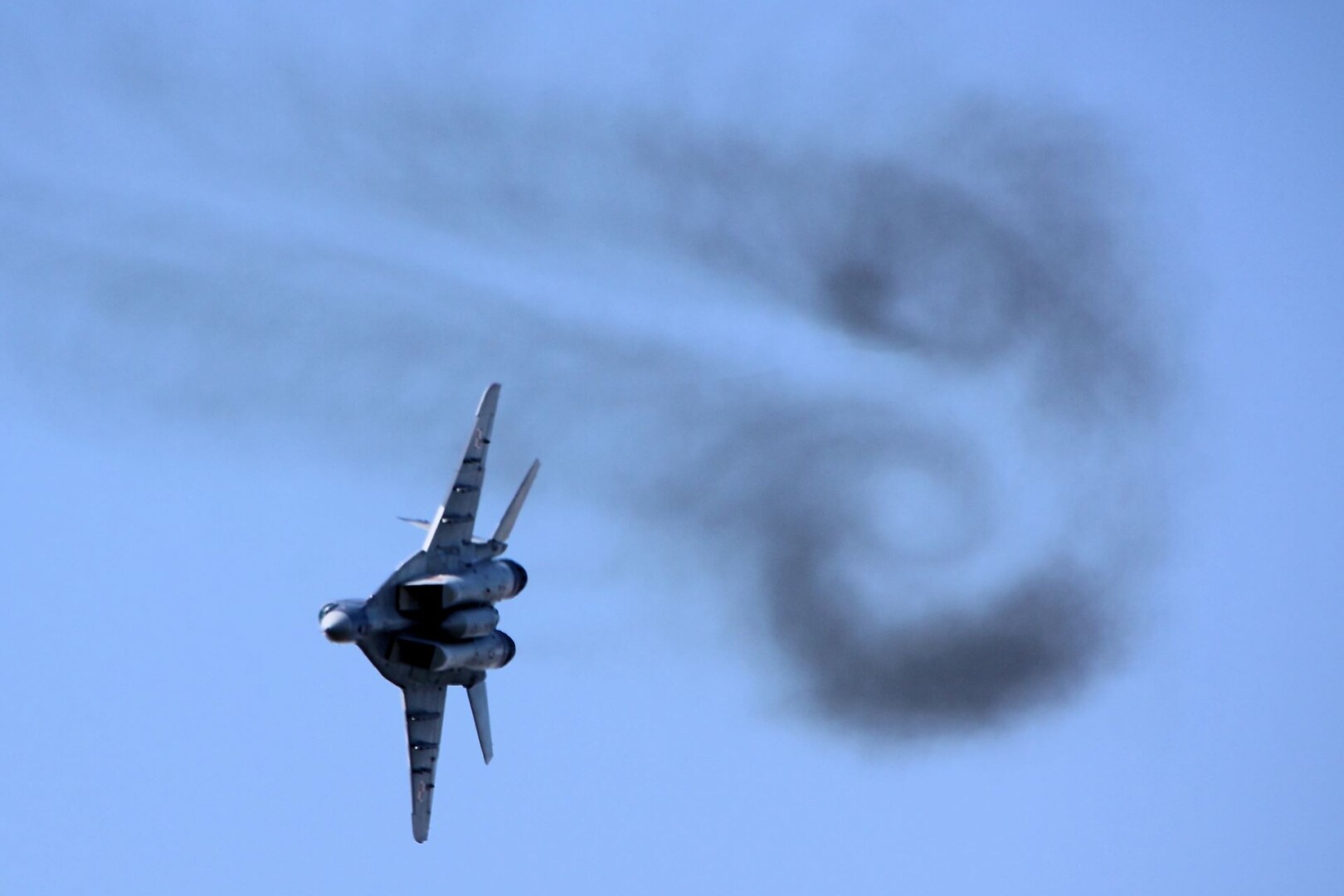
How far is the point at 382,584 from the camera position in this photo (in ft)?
252

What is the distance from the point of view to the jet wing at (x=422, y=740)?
263ft

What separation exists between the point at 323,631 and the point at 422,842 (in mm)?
7841

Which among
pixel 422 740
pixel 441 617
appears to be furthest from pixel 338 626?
pixel 422 740

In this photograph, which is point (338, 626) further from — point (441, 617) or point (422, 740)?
point (422, 740)

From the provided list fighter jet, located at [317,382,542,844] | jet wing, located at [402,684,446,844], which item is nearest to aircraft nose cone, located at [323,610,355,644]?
fighter jet, located at [317,382,542,844]

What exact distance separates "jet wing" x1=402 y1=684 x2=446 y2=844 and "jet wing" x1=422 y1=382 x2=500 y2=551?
146 inches

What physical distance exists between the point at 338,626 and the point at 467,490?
5.96 meters

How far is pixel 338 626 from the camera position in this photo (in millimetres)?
75625

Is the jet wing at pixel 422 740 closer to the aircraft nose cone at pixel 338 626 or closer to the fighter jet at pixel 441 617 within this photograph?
the fighter jet at pixel 441 617

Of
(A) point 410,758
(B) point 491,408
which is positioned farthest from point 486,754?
(B) point 491,408

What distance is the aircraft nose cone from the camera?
248 ft

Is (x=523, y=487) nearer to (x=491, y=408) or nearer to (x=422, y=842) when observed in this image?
(x=491, y=408)

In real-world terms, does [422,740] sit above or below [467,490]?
below

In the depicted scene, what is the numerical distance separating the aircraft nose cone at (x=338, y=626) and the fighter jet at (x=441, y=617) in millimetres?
19
